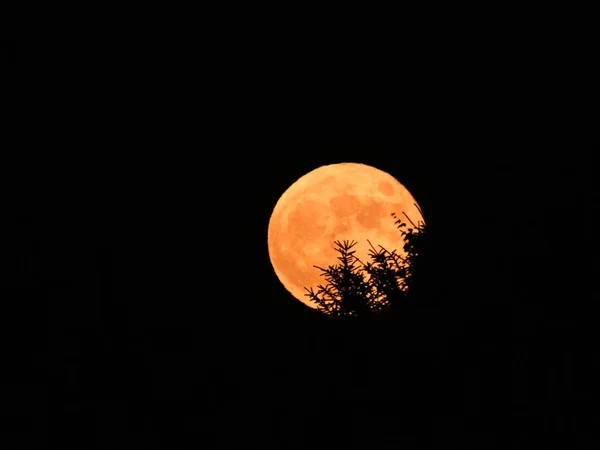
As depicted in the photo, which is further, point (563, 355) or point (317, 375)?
point (317, 375)

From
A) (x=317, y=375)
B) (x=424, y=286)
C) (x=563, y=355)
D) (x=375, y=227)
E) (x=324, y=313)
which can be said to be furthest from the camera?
(x=375, y=227)

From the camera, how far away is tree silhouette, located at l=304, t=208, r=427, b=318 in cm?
329

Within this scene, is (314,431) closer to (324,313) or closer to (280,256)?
(324,313)

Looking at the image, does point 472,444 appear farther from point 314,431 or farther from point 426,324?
point 314,431

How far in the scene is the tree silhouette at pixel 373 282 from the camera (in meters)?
3.29

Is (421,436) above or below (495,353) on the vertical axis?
below

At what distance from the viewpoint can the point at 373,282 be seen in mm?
3348

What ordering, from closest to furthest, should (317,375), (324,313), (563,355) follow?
(563,355) < (324,313) < (317,375)

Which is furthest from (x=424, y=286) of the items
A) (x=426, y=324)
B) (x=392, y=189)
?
(x=392, y=189)

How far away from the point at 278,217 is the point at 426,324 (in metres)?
2.42

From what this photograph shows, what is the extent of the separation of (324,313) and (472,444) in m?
1.14

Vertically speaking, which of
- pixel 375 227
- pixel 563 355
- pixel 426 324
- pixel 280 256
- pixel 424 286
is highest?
pixel 280 256

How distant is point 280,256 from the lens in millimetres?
5301

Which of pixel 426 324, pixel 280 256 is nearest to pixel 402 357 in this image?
pixel 426 324
